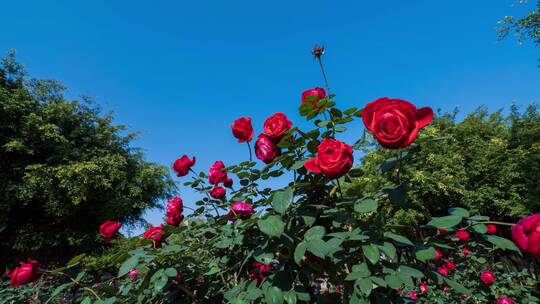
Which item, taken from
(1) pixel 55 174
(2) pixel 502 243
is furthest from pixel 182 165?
(1) pixel 55 174

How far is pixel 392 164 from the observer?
80 centimetres

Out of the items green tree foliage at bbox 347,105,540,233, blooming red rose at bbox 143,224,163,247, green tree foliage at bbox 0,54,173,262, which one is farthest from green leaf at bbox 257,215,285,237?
green tree foliage at bbox 0,54,173,262

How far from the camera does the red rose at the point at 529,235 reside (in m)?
0.59

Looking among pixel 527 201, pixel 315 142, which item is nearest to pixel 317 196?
pixel 315 142

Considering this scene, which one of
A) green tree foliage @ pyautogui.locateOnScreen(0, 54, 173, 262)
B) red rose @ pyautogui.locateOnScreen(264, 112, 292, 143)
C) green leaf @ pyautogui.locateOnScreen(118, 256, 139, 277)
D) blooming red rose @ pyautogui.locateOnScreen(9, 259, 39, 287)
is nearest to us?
green leaf @ pyautogui.locateOnScreen(118, 256, 139, 277)

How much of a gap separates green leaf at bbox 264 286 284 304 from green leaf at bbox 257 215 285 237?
0.19m

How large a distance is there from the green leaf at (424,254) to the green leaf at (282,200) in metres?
0.32

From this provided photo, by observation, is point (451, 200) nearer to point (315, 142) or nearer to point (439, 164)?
point (439, 164)

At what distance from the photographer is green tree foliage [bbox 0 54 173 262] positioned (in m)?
11.4

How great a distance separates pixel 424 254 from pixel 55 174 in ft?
45.6

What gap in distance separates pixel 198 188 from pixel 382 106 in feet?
3.34

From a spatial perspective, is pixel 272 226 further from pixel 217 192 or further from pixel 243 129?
pixel 217 192

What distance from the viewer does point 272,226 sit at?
2.36ft

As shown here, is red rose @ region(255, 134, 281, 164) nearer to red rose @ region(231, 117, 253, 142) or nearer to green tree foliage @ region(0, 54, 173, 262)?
red rose @ region(231, 117, 253, 142)
